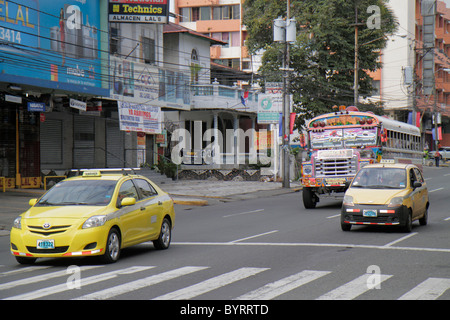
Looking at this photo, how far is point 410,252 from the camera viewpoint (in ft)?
41.3

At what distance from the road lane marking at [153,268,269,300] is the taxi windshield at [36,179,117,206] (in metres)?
3.08

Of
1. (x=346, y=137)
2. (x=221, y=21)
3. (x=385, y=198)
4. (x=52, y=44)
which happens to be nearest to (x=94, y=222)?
(x=385, y=198)

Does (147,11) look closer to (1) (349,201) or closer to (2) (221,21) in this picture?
(1) (349,201)

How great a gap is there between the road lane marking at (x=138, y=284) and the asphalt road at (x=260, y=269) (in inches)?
0.6

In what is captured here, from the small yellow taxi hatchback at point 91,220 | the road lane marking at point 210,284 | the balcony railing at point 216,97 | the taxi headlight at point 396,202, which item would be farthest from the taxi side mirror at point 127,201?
the balcony railing at point 216,97

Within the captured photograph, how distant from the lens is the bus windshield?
24.2 meters

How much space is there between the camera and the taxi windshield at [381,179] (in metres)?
16.8

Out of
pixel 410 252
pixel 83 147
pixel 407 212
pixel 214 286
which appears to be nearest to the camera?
pixel 214 286

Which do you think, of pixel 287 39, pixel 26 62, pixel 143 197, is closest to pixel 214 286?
pixel 143 197

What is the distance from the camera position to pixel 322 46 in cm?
4503

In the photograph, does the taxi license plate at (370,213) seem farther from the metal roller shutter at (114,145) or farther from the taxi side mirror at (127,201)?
the metal roller shutter at (114,145)

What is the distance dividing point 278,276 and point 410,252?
3707 millimetres

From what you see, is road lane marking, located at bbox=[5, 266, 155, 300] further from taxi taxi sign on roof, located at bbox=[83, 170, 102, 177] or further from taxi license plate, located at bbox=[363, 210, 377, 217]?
taxi license plate, located at bbox=[363, 210, 377, 217]
